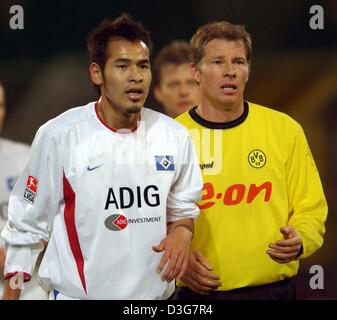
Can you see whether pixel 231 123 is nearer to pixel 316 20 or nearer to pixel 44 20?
pixel 316 20

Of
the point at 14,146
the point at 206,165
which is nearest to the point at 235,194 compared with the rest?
the point at 206,165

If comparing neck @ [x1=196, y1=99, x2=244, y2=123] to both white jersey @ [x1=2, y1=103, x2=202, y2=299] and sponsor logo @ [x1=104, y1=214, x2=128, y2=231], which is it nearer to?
white jersey @ [x1=2, y1=103, x2=202, y2=299]

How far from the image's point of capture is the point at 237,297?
243cm

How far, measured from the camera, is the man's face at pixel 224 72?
249 centimetres

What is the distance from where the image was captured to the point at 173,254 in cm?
216

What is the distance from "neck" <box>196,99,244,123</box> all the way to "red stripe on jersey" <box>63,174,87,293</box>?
0.54 m

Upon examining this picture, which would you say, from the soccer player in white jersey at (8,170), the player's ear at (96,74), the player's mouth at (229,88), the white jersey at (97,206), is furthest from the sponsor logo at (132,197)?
the soccer player in white jersey at (8,170)

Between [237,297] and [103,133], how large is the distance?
679 mm

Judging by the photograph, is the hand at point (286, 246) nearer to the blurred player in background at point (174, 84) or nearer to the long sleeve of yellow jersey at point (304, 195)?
the long sleeve of yellow jersey at point (304, 195)

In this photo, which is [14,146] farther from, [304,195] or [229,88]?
[304,195]

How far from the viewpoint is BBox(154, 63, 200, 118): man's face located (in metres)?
2.76

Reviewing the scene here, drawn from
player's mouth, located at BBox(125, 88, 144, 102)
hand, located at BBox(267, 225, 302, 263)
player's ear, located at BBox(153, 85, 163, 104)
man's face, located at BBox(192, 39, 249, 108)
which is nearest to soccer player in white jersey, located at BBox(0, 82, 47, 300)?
player's ear, located at BBox(153, 85, 163, 104)

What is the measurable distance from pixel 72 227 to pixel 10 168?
2.44 ft

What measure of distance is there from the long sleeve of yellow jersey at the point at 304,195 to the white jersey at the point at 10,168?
35.8 inches
